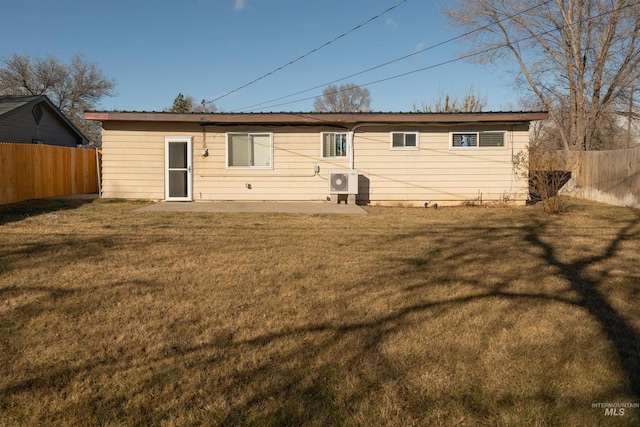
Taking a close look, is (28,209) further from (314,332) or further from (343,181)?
(314,332)

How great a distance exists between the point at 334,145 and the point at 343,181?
1.35m

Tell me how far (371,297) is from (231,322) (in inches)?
56.8

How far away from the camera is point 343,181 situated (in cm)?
1330

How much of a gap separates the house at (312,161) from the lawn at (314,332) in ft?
21.7

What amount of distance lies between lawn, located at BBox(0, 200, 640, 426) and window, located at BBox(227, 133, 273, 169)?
6794mm

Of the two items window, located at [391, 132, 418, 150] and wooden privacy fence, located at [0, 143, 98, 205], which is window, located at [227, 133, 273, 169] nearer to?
window, located at [391, 132, 418, 150]

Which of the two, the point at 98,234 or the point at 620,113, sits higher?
the point at 620,113

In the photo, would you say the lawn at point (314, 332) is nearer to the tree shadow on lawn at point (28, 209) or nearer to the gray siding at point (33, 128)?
the tree shadow on lawn at point (28, 209)

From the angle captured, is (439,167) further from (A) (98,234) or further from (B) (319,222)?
(A) (98,234)

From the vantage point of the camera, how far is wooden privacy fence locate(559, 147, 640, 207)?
1344 centimetres

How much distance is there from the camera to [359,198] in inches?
555

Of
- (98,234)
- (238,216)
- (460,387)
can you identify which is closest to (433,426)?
(460,387)

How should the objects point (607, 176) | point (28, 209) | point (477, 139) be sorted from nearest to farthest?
point (28, 209) → point (477, 139) → point (607, 176)

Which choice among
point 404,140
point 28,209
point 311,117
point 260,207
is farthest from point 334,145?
point 28,209
